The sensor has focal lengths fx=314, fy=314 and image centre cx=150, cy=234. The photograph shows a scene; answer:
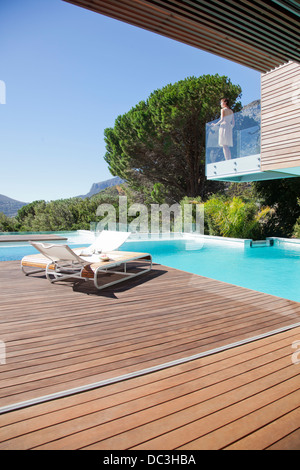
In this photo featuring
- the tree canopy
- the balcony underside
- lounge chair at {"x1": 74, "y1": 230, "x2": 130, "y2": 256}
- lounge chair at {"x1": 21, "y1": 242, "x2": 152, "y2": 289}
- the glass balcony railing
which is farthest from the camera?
the tree canopy

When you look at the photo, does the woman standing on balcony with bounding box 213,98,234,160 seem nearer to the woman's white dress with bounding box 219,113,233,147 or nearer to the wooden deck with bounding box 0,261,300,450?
the woman's white dress with bounding box 219,113,233,147

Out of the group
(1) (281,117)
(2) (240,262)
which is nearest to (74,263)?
(2) (240,262)

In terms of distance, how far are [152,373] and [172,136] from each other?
59.5 feet

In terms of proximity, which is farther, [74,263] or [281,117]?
[281,117]

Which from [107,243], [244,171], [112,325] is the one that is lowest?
[112,325]

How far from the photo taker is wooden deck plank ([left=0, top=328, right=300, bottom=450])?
1.49 metres

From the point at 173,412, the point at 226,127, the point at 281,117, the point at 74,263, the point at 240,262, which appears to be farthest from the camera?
the point at 226,127

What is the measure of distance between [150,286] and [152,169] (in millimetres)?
15531

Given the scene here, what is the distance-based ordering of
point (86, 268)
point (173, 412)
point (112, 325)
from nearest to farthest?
point (173, 412)
point (112, 325)
point (86, 268)

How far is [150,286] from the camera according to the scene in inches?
185

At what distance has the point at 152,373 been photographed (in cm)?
214

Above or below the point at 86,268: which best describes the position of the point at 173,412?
below

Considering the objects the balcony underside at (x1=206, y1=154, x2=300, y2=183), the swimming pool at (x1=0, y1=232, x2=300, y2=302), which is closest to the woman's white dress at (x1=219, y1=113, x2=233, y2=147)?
the balcony underside at (x1=206, y1=154, x2=300, y2=183)

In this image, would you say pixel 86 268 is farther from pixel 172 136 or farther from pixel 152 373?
pixel 172 136
